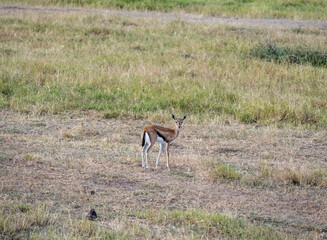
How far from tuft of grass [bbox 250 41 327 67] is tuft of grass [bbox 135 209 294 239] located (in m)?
9.20

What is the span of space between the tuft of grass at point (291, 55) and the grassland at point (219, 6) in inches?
310

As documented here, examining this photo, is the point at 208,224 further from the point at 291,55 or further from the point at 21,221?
the point at 291,55

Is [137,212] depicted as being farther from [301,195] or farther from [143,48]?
[143,48]

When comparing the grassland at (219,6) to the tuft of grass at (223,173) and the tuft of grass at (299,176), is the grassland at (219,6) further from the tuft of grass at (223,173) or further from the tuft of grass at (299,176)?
the tuft of grass at (223,173)

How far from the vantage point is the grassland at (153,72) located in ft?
33.0

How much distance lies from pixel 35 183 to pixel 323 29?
16323 millimetres

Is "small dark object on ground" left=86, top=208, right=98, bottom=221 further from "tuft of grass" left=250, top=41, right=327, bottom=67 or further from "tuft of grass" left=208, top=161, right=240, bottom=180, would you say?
"tuft of grass" left=250, top=41, right=327, bottom=67

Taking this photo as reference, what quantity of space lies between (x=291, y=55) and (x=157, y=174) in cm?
836

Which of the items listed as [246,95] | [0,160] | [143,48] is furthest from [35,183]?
[143,48]

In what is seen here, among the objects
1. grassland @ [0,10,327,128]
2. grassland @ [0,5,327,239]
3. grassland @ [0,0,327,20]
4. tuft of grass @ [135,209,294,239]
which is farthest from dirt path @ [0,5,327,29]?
tuft of grass @ [135,209,294,239]

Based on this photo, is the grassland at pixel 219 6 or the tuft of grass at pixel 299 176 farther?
the grassland at pixel 219 6

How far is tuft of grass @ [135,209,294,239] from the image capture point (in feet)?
16.6

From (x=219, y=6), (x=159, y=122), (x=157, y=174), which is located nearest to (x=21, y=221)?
(x=157, y=174)

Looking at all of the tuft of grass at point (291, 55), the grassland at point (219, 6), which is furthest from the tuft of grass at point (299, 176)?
the grassland at point (219, 6)
